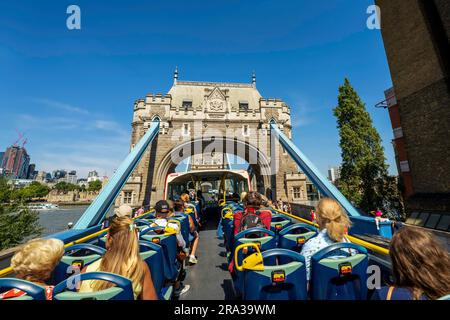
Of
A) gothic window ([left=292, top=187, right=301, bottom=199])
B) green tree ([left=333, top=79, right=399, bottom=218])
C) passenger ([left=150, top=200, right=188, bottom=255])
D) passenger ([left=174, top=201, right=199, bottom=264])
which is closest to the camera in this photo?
passenger ([left=150, top=200, right=188, bottom=255])

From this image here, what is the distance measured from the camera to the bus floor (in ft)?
Result: 9.96

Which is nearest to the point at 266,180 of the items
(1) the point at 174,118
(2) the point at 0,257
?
(1) the point at 174,118

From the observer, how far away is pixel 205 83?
2323 cm

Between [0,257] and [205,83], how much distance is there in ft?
76.3

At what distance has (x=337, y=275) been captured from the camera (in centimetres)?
162

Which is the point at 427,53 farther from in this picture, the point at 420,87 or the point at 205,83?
the point at 205,83

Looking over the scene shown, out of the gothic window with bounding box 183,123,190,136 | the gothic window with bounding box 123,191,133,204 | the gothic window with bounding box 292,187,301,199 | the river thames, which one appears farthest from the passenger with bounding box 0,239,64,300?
the river thames

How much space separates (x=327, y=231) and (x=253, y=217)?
3.96 ft

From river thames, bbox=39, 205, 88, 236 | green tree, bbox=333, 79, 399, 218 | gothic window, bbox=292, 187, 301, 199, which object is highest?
green tree, bbox=333, 79, 399, 218

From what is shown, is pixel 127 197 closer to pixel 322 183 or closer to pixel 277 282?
pixel 322 183

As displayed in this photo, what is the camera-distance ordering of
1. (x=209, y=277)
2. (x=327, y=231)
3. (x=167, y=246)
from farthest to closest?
(x=209, y=277) → (x=167, y=246) → (x=327, y=231)

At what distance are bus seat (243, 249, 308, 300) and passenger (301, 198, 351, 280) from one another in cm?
36

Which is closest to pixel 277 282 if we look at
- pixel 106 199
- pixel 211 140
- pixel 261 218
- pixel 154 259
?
pixel 154 259

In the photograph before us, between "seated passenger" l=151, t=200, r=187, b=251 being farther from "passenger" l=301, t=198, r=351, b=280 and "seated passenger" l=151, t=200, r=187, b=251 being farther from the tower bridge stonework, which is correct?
the tower bridge stonework
